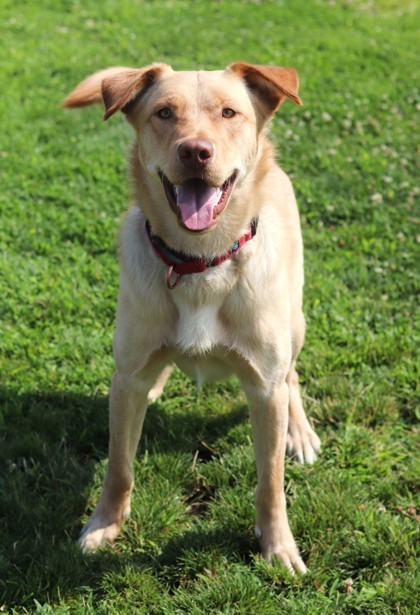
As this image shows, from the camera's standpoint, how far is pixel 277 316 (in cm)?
318

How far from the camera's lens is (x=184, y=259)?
3.14 meters

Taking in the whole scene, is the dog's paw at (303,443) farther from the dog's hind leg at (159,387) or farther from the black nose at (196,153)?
the black nose at (196,153)

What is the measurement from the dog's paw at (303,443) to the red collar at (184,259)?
1262 mm

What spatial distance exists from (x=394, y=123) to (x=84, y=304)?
4.02 meters

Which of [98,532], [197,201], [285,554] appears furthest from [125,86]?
[285,554]

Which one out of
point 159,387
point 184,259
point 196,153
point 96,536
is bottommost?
point 96,536

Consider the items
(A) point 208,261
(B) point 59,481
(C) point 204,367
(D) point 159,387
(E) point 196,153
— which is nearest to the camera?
(E) point 196,153

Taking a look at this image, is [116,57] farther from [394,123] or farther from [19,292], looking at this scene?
[19,292]

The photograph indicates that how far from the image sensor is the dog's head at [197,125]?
2812mm

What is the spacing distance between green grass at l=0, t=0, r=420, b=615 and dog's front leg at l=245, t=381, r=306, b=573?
96 mm

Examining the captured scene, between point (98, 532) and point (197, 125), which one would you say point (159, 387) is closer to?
point (98, 532)

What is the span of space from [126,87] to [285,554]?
2200 mm

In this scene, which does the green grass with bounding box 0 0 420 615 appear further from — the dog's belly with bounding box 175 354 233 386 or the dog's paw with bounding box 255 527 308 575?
the dog's belly with bounding box 175 354 233 386

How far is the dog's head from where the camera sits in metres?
2.81
